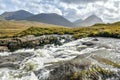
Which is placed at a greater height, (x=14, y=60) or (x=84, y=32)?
(x=84, y=32)

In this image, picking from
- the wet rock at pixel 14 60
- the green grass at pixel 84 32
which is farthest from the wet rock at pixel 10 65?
the green grass at pixel 84 32

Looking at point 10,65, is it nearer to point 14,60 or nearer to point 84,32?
point 14,60

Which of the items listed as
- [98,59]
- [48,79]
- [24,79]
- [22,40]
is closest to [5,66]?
[24,79]

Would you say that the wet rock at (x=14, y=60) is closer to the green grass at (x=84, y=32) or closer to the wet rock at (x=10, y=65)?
the wet rock at (x=10, y=65)

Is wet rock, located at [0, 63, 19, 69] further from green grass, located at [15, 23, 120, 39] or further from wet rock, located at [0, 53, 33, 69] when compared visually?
green grass, located at [15, 23, 120, 39]

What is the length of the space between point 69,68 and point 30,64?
881 centimetres

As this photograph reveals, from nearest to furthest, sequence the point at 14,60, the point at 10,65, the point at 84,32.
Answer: the point at 10,65 → the point at 14,60 → the point at 84,32

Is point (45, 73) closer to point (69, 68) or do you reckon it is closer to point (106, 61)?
point (69, 68)

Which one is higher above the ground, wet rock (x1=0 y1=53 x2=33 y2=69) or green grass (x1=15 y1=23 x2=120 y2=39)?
green grass (x1=15 y1=23 x2=120 y2=39)

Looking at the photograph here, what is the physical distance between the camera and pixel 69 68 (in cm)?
3238

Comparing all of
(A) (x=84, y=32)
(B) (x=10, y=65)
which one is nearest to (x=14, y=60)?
(B) (x=10, y=65)

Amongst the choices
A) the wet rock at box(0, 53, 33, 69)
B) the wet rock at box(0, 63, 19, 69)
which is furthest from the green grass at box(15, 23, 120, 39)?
the wet rock at box(0, 63, 19, 69)

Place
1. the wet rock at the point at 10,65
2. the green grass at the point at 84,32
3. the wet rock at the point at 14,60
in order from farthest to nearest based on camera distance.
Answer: the green grass at the point at 84,32
the wet rock at the point at 14,60
the wet rock at the point at 10,65

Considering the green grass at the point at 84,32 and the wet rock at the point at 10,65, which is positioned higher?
the green grass at the point at 84,32
